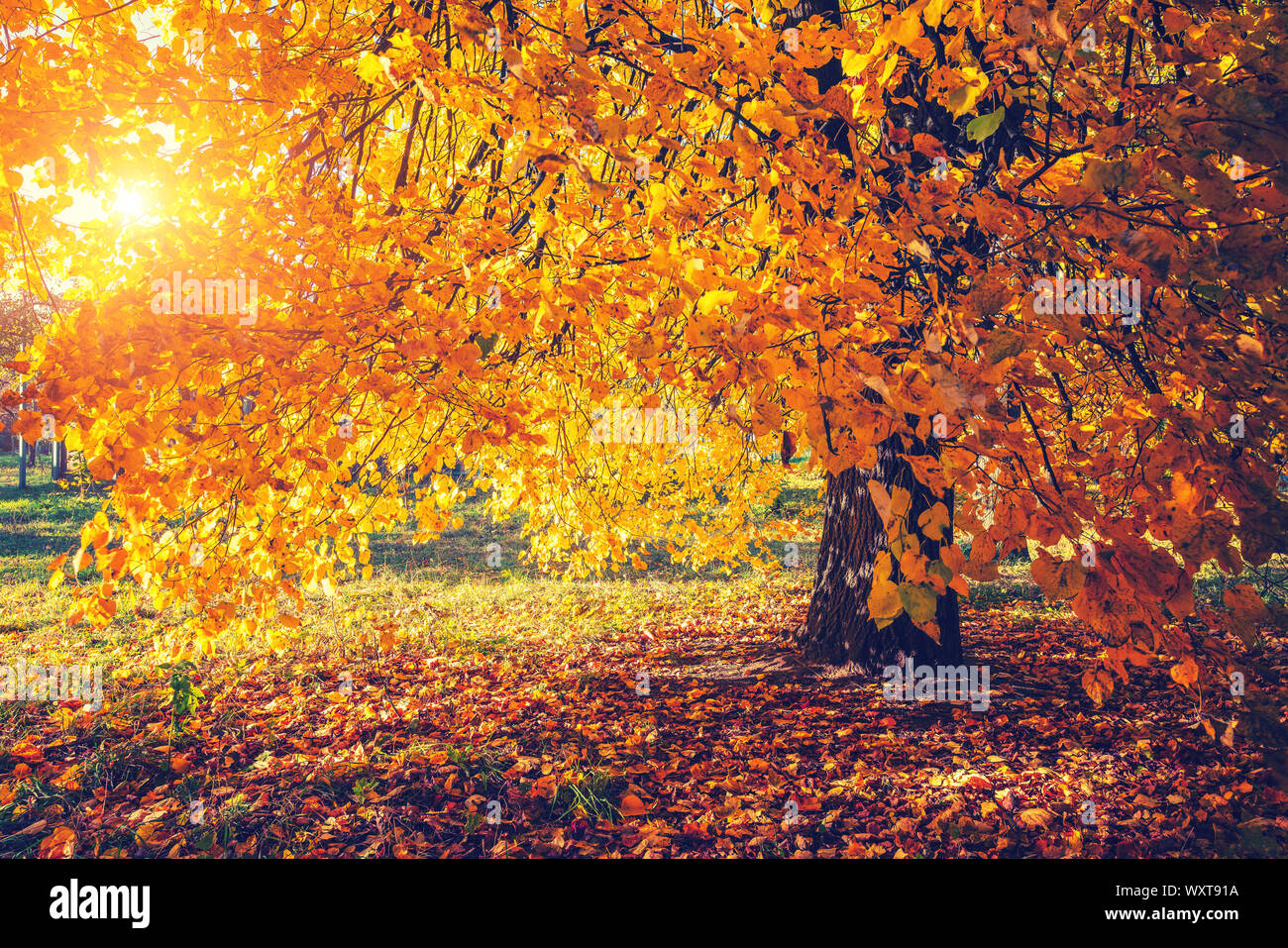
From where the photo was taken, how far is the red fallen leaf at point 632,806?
140 inches

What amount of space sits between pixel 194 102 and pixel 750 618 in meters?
6.57

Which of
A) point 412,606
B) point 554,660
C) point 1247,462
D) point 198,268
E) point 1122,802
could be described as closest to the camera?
point 1247,462

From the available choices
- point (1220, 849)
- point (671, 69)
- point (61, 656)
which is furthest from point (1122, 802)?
point (61, 656)

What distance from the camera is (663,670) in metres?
5.89

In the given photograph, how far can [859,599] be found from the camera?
538 centimetres

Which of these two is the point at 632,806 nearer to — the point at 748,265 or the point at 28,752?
the point at 748,265

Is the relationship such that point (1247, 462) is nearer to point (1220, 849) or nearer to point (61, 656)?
point (1220, 849)

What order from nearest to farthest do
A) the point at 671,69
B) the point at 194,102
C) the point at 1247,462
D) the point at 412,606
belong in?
1. the point at 1247,462
2. the point at 671,69
3. the point at 194,102
4. the point at 412,606

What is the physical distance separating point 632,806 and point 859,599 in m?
2.59

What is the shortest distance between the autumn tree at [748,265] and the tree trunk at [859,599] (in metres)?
2.01

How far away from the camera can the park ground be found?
Answer: 11.0 feet
